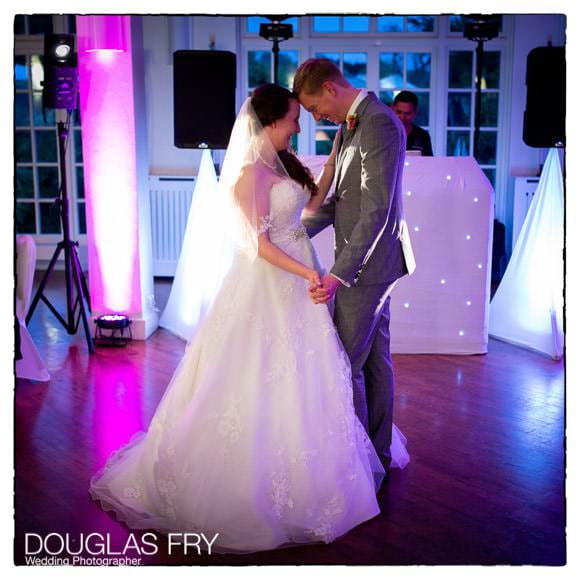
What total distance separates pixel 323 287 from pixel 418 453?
106 cm

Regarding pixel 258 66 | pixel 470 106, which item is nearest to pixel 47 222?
pixel 258 66

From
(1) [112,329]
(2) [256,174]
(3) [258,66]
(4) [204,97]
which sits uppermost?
(3) [258,66]

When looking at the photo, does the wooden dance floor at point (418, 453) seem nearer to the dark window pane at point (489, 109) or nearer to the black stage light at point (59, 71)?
the black stage light at point (59, 71)

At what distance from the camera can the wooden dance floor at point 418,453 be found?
248cm

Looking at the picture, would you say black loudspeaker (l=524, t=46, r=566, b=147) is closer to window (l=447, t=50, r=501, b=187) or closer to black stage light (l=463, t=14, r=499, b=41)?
black stage light (l=463, t=14, r=499, b=41)

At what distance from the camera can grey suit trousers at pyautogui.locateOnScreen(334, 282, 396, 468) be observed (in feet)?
8.90

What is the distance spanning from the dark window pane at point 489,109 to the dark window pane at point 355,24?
1332mm

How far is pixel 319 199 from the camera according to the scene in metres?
2.86

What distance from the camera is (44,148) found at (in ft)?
24.5

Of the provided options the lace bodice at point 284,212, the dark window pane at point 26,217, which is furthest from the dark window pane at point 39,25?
the lace bodice at point 284,212

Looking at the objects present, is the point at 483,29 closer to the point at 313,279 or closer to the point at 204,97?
the point at 204,97

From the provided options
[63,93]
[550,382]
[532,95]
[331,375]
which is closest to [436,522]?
[331,375]

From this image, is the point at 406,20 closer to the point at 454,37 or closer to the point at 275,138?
the point at 454,37

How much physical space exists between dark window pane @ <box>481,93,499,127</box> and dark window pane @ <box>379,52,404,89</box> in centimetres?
83
